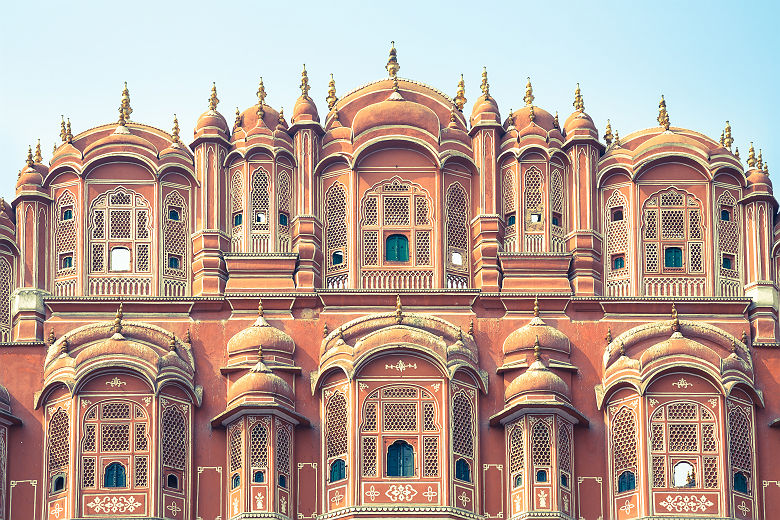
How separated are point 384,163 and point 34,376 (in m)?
8.91

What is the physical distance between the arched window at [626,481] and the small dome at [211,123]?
11801 mm

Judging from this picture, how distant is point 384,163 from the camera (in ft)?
168

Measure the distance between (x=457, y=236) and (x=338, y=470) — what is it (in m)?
6.22

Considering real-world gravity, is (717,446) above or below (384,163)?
below

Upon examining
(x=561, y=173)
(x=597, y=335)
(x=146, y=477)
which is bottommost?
(x=146, y=477)

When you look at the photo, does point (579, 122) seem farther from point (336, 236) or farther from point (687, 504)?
point (687, 504)

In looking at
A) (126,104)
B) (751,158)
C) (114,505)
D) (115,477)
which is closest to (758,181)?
(751,158)

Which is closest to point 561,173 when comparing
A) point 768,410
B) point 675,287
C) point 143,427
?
point 675,287

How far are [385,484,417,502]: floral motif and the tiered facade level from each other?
45mm

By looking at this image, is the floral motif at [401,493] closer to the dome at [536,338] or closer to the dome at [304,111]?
the dome at [536,338]

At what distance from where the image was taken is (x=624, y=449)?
48219 mm

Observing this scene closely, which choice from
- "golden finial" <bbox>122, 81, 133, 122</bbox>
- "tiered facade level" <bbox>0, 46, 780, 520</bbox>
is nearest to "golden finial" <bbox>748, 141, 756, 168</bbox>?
"tiered facade level" <bbox>0, 46, 780, 520</bbox>

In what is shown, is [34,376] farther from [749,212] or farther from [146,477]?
[749,212]

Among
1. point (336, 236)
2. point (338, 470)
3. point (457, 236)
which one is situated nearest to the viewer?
point (338, 470)
